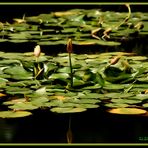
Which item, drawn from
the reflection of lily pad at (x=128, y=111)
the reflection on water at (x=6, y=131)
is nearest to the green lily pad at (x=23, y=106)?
the reflection on water at (x=6, y=131)

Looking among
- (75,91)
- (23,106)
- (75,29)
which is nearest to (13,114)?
(23,106)

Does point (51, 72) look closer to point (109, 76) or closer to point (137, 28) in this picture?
point (109, 76)

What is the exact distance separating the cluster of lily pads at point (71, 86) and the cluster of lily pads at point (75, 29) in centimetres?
73

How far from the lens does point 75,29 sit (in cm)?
384

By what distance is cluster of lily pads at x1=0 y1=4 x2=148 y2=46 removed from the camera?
3405 millimetres

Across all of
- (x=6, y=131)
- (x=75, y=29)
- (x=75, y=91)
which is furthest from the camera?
(x=75, y=29)

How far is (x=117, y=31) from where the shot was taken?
152 inches

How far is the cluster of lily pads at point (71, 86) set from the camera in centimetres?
197

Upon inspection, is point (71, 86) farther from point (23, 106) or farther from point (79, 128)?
point (79, 128)

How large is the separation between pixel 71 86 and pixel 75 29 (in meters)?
1.70

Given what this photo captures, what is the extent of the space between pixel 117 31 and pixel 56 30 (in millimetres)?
482

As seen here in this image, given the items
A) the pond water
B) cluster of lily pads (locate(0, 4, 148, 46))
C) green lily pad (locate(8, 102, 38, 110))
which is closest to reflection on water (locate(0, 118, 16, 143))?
the pond water

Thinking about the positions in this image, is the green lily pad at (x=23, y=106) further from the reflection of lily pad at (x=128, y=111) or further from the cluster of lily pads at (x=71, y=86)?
the reflection of lily pad at (x=128, y=111)

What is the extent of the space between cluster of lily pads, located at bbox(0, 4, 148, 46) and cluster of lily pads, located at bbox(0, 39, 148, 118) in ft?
2.39
